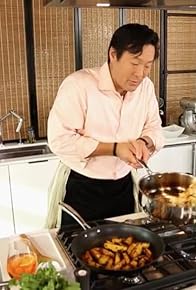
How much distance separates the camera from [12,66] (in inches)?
127

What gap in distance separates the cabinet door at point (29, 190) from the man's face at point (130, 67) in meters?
1.49

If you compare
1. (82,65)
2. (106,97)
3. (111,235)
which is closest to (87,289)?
(111,235)

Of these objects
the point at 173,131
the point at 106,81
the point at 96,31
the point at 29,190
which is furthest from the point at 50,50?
the point at 106,81

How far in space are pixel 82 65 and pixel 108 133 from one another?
1863mm

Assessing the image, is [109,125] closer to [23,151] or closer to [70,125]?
[70,125]

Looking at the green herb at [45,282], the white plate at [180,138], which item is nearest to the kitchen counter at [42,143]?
the white plate at [180,138]

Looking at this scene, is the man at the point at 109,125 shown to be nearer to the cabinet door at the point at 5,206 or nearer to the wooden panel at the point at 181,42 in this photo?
the cabinet door at the point at 5,206

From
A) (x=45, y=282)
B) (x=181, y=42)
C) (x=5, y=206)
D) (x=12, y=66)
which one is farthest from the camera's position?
(x=181, y=42)

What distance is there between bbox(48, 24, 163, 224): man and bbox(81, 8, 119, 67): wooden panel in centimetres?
Result: 171

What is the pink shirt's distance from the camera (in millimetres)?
1608

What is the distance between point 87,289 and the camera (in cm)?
96

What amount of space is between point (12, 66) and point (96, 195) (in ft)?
6.08

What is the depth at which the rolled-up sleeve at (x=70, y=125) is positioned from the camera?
62.4 inches

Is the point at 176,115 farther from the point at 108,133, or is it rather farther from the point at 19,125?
the point at 108,133
